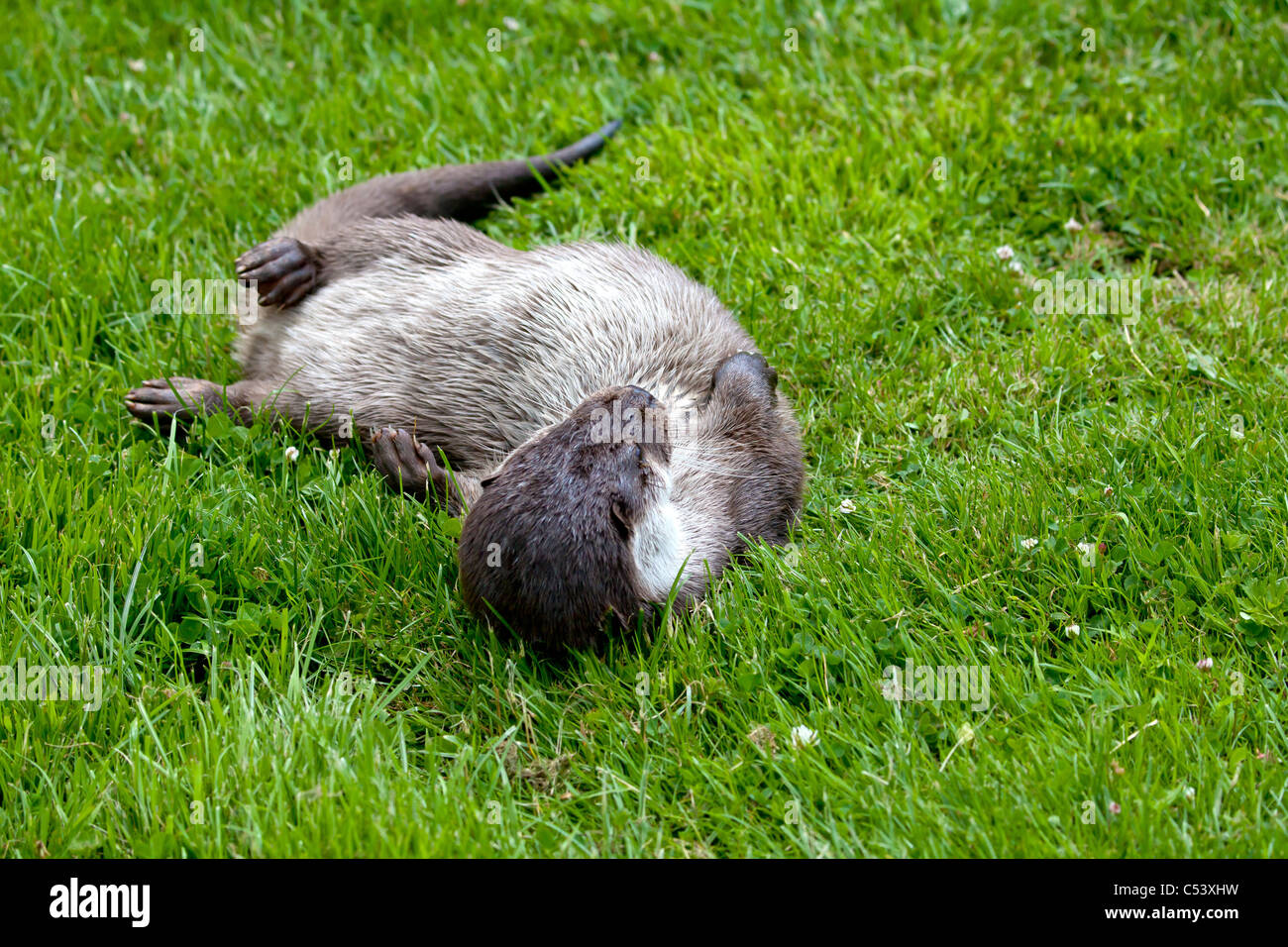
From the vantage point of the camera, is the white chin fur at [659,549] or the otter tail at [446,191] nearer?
the white chin fur at [659,549]

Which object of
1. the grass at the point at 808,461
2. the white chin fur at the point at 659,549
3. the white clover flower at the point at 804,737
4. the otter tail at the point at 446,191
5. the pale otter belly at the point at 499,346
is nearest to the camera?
the grass at the point at 808,461

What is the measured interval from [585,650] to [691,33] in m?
3.66

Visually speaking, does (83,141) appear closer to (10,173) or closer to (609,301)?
(10,173)

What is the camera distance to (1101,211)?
4.98 meters

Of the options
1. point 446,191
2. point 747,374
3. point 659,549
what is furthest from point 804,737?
point 446,191

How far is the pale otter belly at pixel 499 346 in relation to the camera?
4.05m

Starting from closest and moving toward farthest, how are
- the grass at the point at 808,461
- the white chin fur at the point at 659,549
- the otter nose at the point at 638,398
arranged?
the grass at the point at 808,461 → the white chin fur at the point at 659,549 → the otter nose at the point at 638,398

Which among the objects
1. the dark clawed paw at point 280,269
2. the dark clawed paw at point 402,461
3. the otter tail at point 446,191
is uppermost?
the otter tail at point 446,191

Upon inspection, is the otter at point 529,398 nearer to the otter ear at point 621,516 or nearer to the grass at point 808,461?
the otter ear at point 621,516

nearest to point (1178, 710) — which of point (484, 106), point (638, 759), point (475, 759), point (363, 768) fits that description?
point (638, 759)

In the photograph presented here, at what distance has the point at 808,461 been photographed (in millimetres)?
4180

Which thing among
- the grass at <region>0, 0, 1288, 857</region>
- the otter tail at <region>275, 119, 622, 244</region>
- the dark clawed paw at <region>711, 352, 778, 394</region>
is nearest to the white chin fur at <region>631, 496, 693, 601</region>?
the grass at <region>0, 0, 1288, 857</region>

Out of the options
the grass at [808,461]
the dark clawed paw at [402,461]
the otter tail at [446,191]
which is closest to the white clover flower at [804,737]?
the grass at [808,461]

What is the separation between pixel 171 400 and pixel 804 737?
2525 millimetres
